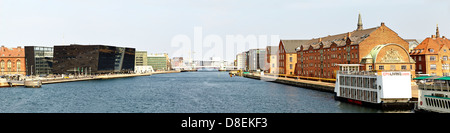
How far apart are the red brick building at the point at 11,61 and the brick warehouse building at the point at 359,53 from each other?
153604 millimetres

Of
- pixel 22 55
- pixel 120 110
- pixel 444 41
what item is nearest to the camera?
pixel 120 110

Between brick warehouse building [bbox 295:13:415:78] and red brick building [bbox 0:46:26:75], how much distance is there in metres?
154

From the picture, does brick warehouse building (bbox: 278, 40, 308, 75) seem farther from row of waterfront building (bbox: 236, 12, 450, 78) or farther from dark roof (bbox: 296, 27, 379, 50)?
dark roof (bbox: 296, 27, 379, 50)

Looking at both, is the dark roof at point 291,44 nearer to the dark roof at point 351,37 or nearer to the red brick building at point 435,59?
the dark roof at point 351,37

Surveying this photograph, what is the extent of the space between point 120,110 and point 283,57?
328 ft

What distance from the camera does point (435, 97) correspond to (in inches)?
1769

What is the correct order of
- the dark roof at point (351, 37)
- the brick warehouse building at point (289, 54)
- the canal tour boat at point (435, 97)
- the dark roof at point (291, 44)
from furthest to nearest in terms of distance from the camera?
the dark roof at point (291, 44) < the brick warehouse building at point (289, 54) < the dark roof at point (351, 37) < the canal tour boat at point (435, 97)

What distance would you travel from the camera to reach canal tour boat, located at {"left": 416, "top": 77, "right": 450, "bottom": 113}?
4303 cm

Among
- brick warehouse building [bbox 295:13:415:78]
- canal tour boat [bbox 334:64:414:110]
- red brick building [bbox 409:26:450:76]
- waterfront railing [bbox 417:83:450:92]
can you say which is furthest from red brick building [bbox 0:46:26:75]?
waterfront railing [bbox 417:83:450:92]

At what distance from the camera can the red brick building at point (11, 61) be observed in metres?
189

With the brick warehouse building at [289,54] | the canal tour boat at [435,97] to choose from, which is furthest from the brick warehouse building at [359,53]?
the canal tour boat at [435,97]
